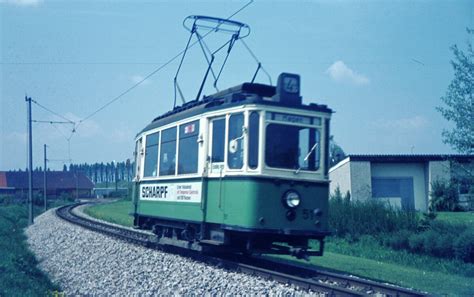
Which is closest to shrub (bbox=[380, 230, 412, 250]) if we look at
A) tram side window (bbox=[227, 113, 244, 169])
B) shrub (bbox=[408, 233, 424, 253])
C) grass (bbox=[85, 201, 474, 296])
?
grass (bbox=[85, 201, 474, 296])

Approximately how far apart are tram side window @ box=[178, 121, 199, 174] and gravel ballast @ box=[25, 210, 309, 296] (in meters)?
1.95

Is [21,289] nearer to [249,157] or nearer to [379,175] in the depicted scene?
[249,157]

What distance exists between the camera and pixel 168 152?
13508 mm

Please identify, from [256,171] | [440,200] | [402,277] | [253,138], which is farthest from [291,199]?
[440,200]

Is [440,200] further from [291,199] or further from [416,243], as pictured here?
[291,199]

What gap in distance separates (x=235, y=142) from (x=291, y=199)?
1.50 metres

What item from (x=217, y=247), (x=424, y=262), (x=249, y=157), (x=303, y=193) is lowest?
(x=424, y=262)

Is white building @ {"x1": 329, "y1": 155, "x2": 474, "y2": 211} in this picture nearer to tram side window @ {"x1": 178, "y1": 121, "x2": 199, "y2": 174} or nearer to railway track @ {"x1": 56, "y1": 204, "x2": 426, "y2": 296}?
railway track @ {"x1": 56, "y1": 204, "x2": 426, "y2": 296}

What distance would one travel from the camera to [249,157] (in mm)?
10242

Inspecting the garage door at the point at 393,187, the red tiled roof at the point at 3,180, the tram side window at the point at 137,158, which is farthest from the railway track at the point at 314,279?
the red tiled roof at the point at 3,180

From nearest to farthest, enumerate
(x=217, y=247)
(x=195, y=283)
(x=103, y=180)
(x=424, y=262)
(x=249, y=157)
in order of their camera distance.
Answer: (x=195, y=283) < (x=249, y=157) < (x=217, y=247) < (x=424, y=262) < (x=103, y=180)

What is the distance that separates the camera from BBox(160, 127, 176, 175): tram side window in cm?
1311

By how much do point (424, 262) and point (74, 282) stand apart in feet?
31.4

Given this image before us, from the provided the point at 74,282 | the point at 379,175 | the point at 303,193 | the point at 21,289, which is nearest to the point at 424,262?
the point at 303,193
